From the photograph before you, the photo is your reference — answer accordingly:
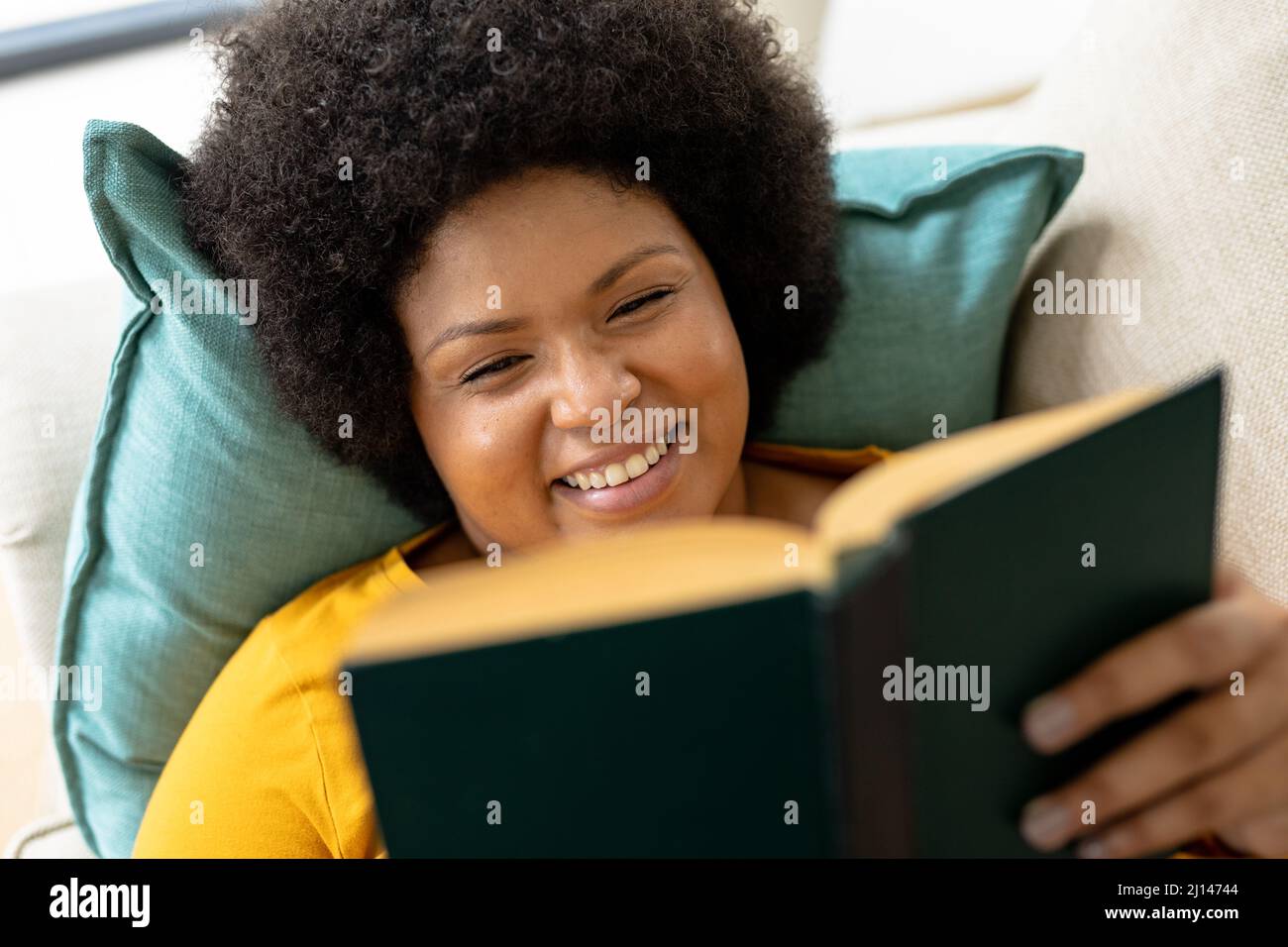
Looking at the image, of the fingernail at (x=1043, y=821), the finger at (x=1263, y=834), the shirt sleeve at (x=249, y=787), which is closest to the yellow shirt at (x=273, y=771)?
the shirt sleeve at (x=249, y=787)

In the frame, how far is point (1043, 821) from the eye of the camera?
2.18 ft

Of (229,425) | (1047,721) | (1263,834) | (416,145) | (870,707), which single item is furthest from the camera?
(229,425)

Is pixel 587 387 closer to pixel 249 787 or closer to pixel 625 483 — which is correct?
pixel 625 483

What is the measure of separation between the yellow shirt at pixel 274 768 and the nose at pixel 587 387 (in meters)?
0.30

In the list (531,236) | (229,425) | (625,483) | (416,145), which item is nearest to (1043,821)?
(625,483)

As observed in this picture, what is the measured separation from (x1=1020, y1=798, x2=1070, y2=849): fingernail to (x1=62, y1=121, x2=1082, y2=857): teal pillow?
0.66m

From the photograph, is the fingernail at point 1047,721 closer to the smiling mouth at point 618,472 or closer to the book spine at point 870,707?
the book spine at point 870,707

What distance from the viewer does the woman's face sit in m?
0.95

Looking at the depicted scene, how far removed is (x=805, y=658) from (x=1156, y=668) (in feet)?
0.83

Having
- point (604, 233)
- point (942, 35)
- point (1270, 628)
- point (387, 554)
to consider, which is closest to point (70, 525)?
point (387, 554)

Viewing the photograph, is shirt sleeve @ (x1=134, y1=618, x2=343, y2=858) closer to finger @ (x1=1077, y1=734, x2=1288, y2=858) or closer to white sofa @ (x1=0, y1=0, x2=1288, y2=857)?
white sofa @ (x1=0, y1=0, x2=1288, y2=857)

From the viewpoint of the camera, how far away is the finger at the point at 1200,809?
683 millimetres
